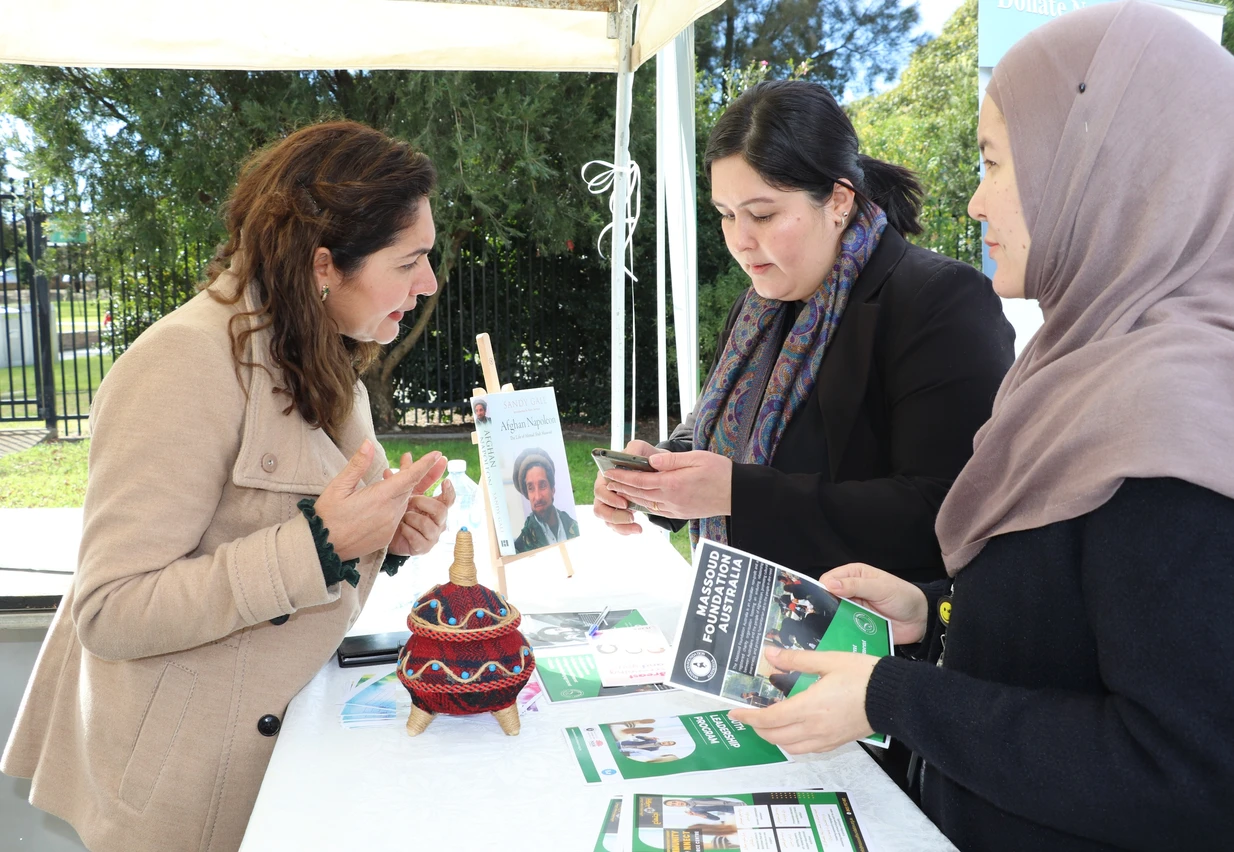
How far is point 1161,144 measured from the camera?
103cm

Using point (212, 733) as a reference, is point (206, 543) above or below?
above

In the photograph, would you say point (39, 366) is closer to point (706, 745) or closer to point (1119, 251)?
point (706, 745)

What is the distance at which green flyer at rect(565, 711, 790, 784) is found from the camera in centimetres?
138

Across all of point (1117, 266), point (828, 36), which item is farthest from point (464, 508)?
point (828, 36)

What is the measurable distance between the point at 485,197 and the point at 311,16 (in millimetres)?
4663

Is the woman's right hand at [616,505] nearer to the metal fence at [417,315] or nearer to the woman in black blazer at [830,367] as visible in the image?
the woman in black blazer at [830,367]

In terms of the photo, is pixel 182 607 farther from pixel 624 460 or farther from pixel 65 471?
pixel 65 471

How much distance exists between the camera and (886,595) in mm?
1495

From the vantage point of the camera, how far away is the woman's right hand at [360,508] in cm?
154

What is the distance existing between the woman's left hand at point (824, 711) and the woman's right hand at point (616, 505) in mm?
970

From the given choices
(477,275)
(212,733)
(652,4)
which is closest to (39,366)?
(477,275)

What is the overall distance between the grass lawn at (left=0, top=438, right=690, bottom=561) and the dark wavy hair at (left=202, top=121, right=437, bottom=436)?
5.13 metres

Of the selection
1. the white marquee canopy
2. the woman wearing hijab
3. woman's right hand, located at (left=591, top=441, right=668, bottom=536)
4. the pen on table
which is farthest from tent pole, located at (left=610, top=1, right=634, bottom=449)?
the woman wearing hijab

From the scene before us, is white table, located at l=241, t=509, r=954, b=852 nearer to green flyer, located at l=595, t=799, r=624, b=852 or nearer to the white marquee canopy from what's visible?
green flyer, located at l=595, t=799, r=624, b=852
